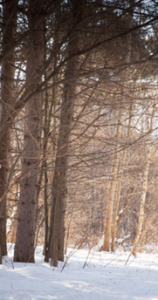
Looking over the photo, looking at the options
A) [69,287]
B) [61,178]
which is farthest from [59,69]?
[69,287]

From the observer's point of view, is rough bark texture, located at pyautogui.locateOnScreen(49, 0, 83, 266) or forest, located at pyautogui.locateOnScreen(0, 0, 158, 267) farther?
rough bark texture, located at pyautogui.locateOnScreen(49, 0, 83, 266)

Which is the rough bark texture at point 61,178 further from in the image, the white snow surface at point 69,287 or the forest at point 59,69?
the white snow surface at point 69,287

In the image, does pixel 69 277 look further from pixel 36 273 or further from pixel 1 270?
pixel 1 270

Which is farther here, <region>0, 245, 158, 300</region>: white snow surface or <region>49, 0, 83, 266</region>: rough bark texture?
<region>49, 0, 83, 266</region>: rough bark texture

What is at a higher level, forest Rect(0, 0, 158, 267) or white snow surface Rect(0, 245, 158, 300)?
forest Rect(0, 0, 158, 267)

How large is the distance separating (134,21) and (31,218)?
3.58 m

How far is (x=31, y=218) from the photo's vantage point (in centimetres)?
688

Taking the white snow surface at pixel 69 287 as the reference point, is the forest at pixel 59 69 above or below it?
above

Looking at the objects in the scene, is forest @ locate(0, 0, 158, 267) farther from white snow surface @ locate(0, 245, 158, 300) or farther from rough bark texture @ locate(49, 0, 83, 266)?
white snow surface @ locate(0, 245, 158, 300)

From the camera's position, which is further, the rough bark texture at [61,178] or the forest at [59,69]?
the rough bark texture at [61,178]

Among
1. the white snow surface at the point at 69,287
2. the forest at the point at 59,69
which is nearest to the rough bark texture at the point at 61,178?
the forest at the point at 59,69

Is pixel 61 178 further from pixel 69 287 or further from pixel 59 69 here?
pixel 69 287

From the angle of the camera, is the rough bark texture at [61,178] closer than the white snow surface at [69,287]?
No

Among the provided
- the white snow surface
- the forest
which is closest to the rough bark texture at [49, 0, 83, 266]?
the forest
